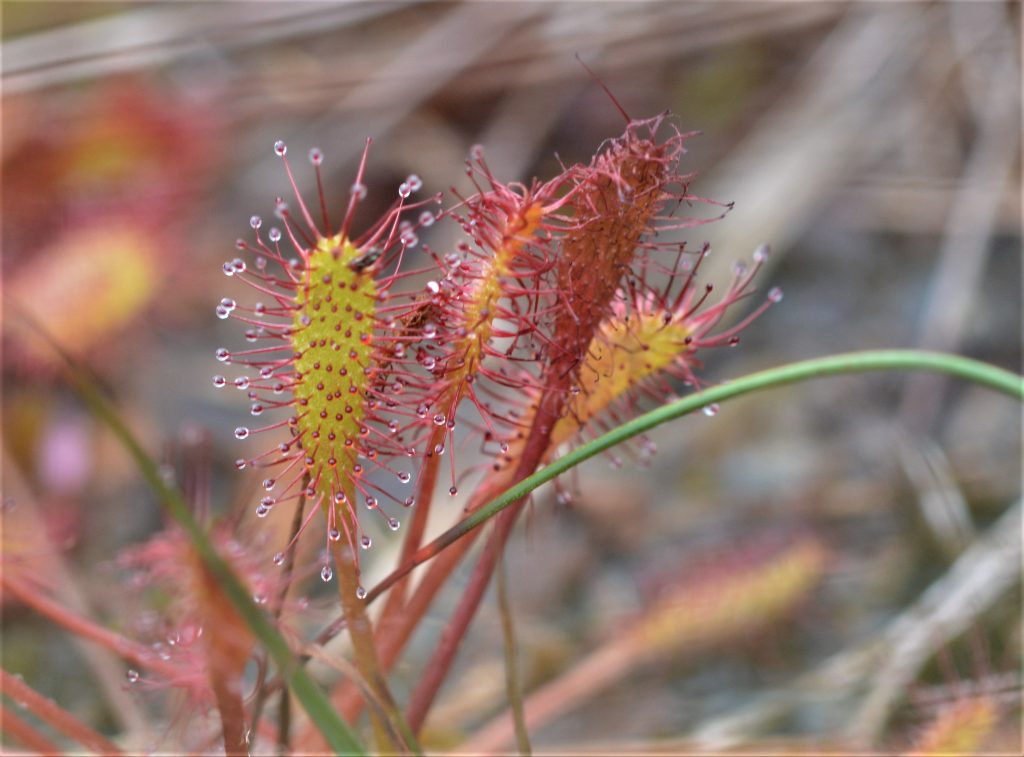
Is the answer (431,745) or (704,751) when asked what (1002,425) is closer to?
(704,751)

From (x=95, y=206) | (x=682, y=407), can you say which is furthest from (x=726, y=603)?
(x=95, y=206)

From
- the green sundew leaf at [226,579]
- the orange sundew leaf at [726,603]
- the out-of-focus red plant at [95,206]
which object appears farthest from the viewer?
the out-of-focus red plant at [95,206]

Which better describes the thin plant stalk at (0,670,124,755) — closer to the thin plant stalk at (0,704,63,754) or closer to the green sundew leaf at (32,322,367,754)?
the thin plant stalk at (0,704,63,754)

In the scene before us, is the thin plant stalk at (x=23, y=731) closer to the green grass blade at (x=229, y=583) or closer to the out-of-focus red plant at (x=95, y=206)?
the green grass blade at (x=229, y=583)

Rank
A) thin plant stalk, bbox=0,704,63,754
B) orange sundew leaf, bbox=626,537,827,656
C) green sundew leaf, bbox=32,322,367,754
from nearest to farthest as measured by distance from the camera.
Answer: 1. green sundew leaf, bbox=32,322,367,754
2. thin plant stalk, bbox=0,704,63,754
3. orange sundew leaf, bbox=626,537,827,656

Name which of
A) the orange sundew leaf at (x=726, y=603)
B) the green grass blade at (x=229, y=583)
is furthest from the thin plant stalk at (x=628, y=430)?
the orange sundew leaf at (x=726, y=603)

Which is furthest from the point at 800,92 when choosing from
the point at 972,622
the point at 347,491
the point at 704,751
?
the point at 347,491

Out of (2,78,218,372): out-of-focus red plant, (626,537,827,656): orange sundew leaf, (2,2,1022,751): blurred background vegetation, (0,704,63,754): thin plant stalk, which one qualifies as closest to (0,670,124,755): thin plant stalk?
(0,704,63,754): thin plant stalk
